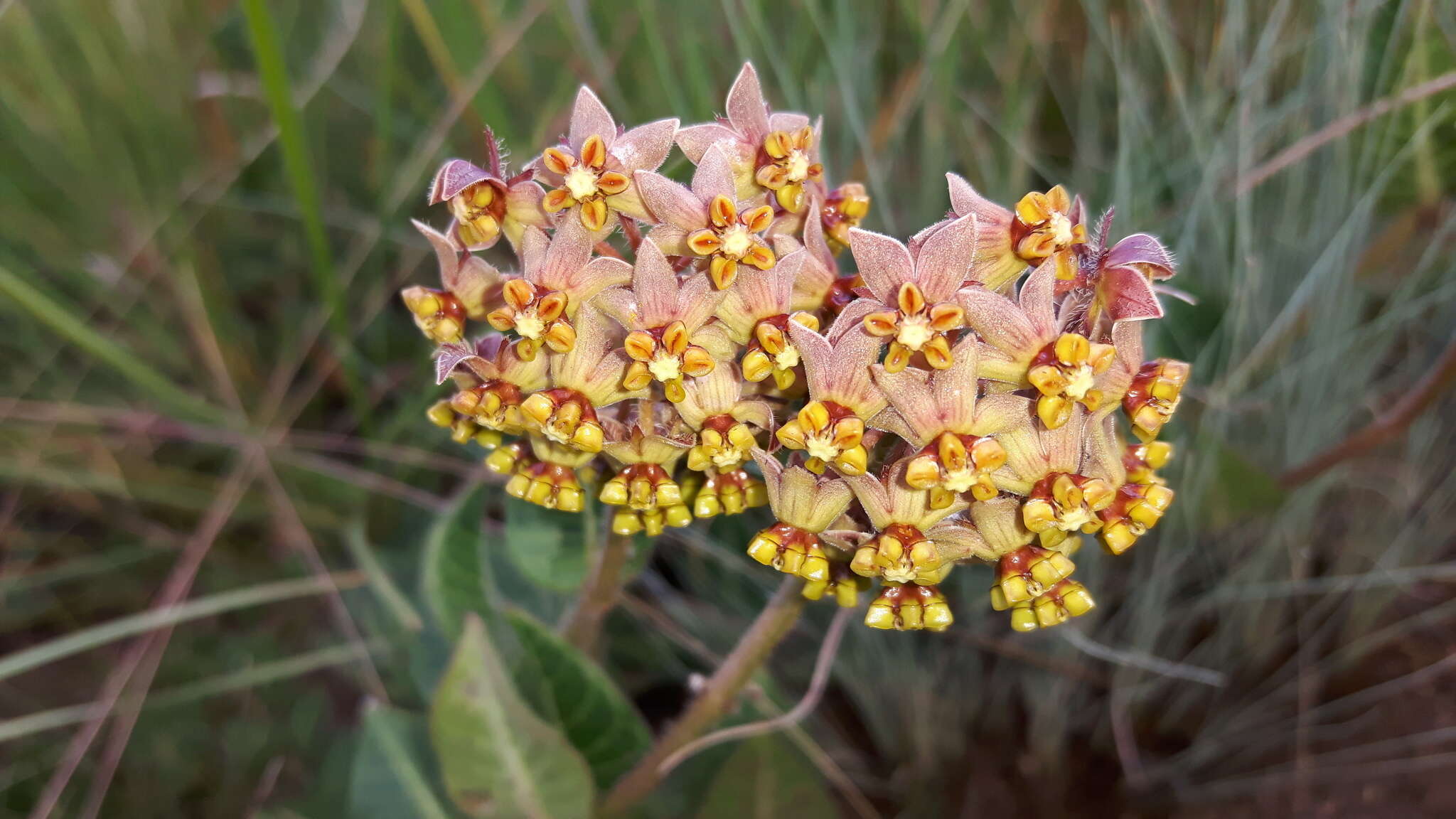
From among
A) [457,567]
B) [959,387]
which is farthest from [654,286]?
[457,567]

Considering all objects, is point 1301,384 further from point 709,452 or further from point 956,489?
point 709,452

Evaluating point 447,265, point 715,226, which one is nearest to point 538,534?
point 447,265

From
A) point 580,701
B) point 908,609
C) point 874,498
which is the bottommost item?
point 580,701

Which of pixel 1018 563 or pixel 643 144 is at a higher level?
pixel 643 144

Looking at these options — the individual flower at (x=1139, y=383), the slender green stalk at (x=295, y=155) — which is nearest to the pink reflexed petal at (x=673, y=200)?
the individual flower at (x=1139, y=383)

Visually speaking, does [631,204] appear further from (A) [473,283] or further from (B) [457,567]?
(B) [457,567]

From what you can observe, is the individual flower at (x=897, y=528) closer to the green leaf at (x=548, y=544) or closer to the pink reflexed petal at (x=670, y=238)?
the pink reflexed petal at (x=670, y=238)
